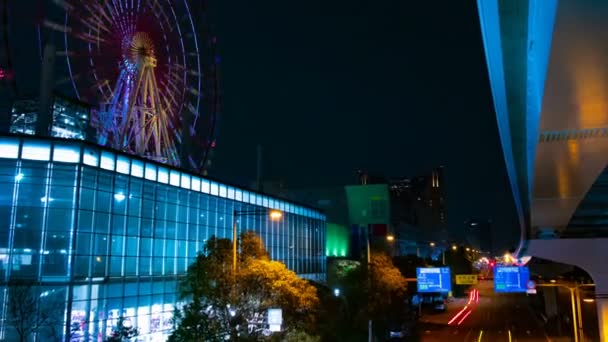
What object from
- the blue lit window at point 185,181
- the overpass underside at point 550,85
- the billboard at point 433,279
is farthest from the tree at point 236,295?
the billboard at point 433,279

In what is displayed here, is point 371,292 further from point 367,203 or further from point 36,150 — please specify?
point 367,203

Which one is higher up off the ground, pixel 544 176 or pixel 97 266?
pixel 544 176

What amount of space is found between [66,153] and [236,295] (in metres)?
13.8

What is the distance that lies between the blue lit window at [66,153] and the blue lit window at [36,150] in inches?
15.3

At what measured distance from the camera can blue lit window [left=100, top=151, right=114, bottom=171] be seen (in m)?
31.3

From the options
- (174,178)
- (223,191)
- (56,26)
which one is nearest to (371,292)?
(223,191)

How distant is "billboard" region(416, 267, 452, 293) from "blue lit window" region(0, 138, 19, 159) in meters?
28.1

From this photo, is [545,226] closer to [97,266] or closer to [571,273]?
[97,266]

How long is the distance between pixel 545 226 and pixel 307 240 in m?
27.7

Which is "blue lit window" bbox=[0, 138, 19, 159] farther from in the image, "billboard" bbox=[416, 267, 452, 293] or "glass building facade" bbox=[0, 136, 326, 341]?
"billboard" bbox=[416, 267, 452, 293]

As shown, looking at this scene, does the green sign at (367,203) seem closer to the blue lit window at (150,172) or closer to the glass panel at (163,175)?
the glass panel at (163,175)

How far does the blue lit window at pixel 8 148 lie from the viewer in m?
28.5

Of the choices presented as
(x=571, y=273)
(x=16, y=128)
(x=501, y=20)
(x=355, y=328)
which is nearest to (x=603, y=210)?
(x=355, y=328)

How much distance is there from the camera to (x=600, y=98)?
954cm
